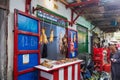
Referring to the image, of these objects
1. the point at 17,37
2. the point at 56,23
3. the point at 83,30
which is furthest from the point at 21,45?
the point at 83,30

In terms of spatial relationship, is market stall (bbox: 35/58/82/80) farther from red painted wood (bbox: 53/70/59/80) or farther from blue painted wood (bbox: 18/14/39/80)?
blue painted wood (bbox: 18/14/39/80)

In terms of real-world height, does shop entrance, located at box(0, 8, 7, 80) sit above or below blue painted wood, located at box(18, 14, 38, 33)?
below

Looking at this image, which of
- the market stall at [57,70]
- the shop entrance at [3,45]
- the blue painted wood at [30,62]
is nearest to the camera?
the shop entrance at [3,45]

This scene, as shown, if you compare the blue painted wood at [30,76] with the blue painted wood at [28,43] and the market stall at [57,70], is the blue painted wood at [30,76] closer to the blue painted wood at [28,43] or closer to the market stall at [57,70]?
the blue painted wood at [28,43]

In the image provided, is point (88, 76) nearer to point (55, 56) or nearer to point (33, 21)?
point (55, 56)

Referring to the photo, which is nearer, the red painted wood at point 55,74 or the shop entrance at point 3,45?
the shop entrance at point 3,45

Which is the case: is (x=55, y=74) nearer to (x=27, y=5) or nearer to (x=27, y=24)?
(x=27, y=24)

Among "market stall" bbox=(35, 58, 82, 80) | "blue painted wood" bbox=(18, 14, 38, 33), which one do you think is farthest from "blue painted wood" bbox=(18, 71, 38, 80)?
"blue painted wood" bbox=(18, 14, 38, 33)

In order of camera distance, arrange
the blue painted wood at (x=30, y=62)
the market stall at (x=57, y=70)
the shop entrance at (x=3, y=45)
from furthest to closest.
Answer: the market stall at (x=57, y=70) < the blue painted wood at (x=30, y=62) < the shop entrance at (x=3, y=45)

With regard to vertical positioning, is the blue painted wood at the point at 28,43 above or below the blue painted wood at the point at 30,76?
above

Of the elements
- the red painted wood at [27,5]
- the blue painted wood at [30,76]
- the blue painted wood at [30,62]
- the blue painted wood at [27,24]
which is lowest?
the blue painted wood at [30,76]

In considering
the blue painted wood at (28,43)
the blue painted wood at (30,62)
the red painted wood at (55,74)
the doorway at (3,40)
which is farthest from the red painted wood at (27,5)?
the red painted wood at (55,74)

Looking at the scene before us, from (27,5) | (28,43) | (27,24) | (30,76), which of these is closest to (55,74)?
(30,76)

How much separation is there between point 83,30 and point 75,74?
12.1ft
